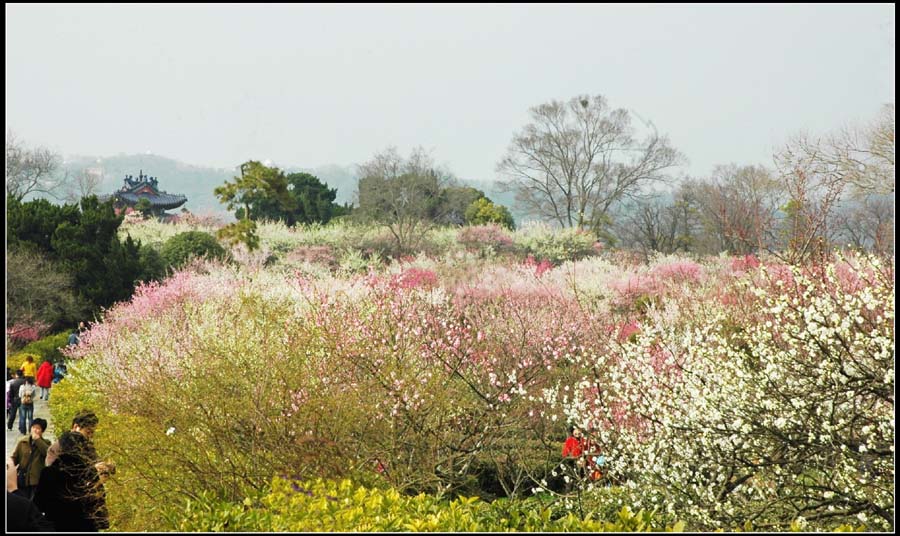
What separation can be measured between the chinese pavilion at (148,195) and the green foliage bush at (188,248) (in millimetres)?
11218

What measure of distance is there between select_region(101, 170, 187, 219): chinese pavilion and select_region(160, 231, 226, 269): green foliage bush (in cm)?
1122

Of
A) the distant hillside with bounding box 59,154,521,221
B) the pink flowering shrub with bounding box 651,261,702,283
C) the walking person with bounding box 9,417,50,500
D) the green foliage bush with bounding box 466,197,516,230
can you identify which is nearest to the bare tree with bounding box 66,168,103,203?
the distant hillside with bounding box 59,154,521,221

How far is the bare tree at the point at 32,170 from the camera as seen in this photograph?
2531 cm

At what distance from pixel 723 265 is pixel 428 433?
1556 cm

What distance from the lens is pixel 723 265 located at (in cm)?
2130

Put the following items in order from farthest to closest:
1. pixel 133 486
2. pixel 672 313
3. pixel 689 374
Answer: pixel 672 313, pixel 133 486, pixel 689 374

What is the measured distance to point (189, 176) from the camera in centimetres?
3584

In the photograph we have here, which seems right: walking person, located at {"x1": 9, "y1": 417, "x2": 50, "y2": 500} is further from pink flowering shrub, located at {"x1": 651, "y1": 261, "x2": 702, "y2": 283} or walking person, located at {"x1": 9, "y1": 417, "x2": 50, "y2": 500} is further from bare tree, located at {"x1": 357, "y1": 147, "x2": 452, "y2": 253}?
bare tree, located at {"x1": 357, "y1": 147, "x2": 452, "y2": 253}

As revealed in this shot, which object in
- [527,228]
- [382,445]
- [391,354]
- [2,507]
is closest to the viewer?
[2,507]

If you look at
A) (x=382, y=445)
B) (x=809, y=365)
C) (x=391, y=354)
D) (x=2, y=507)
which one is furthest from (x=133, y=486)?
(x=809, y=365)

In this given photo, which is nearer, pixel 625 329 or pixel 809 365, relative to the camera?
pixel 809 365

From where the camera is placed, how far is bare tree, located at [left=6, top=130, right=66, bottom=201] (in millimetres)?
25312

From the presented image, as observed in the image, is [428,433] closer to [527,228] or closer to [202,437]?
[202,437]

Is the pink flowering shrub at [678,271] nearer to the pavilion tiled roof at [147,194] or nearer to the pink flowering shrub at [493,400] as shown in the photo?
the pink flowering shrub at [493,400]
